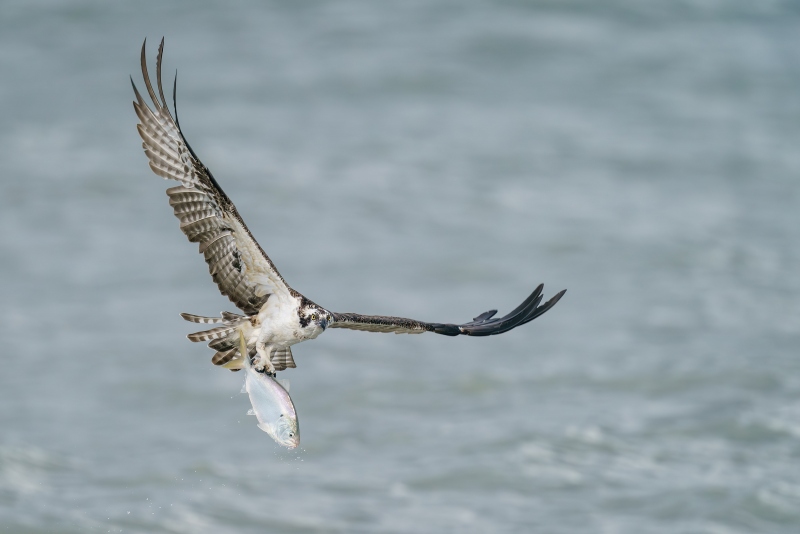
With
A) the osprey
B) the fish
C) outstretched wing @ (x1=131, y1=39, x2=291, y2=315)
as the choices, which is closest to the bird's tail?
the osprey

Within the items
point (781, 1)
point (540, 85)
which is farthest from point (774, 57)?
point (540, 85)

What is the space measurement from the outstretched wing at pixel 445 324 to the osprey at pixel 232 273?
0.01 metres

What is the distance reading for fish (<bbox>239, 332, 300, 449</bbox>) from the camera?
8.52 m

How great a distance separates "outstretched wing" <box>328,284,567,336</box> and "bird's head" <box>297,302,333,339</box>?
6 cm

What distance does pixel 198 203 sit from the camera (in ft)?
30.4

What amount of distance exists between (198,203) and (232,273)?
703 millimetres

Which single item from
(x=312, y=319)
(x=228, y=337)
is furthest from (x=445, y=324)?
(x=228, y=337)

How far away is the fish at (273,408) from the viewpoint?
336 inches

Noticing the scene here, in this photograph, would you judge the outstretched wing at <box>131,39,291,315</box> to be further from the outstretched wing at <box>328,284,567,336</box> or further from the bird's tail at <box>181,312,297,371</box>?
the outstretched wing at <box>328,284,567,336</box>

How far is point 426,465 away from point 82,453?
4861mm

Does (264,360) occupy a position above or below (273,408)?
above

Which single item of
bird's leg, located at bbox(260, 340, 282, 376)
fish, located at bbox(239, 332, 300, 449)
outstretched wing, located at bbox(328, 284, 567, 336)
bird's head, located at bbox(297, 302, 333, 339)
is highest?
outstretched wing, located at bbox(328, 284, 567, 336)

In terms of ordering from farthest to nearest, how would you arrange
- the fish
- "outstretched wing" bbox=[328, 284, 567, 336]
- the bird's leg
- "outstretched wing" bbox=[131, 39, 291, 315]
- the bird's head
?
"outstretched wing" bbox=[328, 284, 567, 336] < the bird's head < the bird's leg < "outstretched wing" bbox=[131, 39, 291, 315] < the fish

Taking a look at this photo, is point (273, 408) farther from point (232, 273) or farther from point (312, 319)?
point (232, 273)
